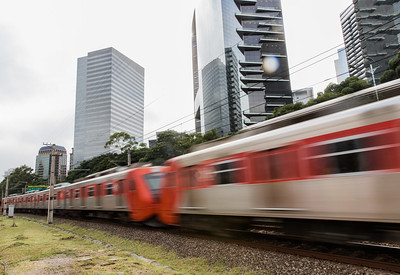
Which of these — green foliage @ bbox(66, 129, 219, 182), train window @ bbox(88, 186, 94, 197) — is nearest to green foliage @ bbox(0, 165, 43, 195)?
green foliage @ bbox(66, 129, 219, 182)

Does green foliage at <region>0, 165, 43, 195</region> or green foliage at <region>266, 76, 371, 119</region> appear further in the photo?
green foliage at <region>0, 165, 43, 195</region>

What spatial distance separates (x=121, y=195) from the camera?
12438 mm

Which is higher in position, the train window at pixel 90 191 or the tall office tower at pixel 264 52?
the tall office tower at pixel 264 52

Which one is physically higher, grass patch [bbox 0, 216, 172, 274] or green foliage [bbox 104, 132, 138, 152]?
green foliage [bbox 104, 132, 138, 152]

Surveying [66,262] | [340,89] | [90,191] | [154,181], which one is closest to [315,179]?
[66,262]

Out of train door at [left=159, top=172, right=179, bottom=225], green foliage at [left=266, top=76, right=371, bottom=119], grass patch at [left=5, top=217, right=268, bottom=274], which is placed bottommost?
grass patch at [left=5, top=217, right=268, bottom=274]

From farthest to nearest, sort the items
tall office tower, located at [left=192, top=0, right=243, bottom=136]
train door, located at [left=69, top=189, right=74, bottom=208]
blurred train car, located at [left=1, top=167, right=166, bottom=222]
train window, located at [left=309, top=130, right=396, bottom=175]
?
1. tall office tower, located at [left=192, top=0, right=243, bottom=136]
2. train door, located at [left=69, top=189, right=74, bottom=208]
3. blurred train car, located at [left=1, top=167, right=166, bottom=222]
4. train window, located at [left=309, top=130, right=396, bottom=175]

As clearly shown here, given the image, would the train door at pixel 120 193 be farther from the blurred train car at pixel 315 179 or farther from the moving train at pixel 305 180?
the blurred train car at pixel 315 179

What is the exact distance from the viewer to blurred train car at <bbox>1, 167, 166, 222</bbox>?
36.3 ft

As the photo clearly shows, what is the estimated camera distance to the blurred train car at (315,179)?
171 inches

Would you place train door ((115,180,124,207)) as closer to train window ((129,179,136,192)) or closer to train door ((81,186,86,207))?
train window ((129,179,136,192))

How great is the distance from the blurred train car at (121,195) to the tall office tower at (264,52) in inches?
2439

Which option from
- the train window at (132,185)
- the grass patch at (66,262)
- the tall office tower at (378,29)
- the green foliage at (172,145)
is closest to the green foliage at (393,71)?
the green foliage at (172,145)

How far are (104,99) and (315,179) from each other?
11124 cm
